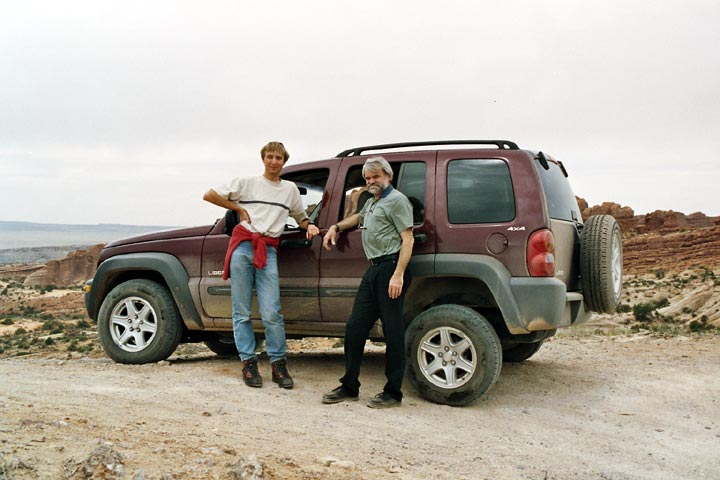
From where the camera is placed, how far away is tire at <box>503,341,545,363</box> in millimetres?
6719

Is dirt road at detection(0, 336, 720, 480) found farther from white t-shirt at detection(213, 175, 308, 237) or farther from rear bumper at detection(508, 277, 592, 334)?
white t-shirt at detection(213, 175, 308, 237)

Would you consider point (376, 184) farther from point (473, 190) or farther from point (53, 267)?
point (53, 267)

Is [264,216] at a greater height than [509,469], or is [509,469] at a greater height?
[264,216]

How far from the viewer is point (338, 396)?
5238 mm

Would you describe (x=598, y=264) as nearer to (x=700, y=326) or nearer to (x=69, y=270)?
(x=700, y=326)

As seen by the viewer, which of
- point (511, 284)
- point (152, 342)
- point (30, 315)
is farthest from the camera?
point (30, 315)

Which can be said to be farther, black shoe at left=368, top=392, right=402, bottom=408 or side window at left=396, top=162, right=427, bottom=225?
side window at left=396, top=162, right=427, bottom=225

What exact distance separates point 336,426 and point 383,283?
114 cm

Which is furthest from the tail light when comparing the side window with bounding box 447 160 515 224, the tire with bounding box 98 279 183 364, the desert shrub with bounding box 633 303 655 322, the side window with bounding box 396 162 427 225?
the desert shrub with bounding box 633 303 655 322

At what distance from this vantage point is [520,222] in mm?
5117

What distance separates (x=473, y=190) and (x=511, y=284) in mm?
837

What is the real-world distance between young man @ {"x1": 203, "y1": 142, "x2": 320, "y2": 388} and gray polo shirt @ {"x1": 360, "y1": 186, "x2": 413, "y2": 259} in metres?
0.72

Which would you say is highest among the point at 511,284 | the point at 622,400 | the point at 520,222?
the point at 520,222

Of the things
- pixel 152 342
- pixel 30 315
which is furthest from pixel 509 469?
pixel 30 315
